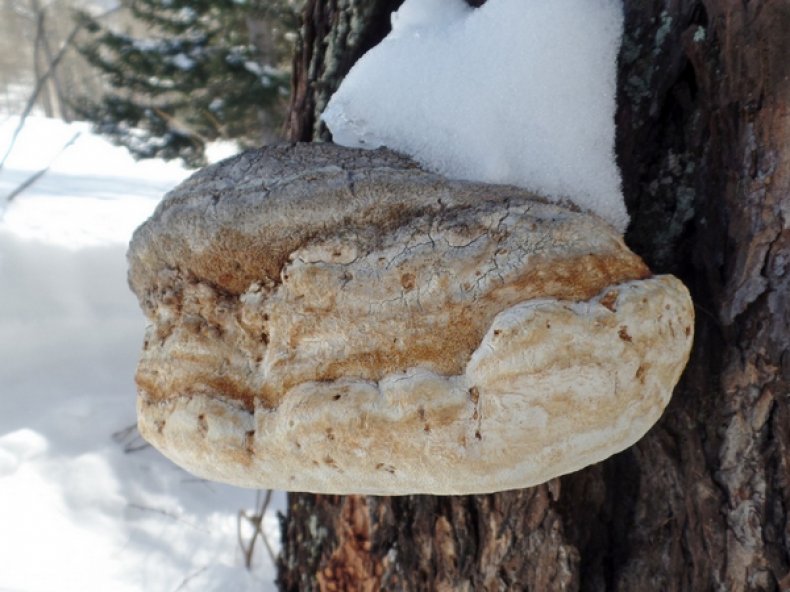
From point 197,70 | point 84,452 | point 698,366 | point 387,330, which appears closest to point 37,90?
point 197,70

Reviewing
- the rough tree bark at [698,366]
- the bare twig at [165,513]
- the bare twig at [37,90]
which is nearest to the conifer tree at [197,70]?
the bare twig at [37,90]

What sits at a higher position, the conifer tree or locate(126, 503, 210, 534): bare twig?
the conifer tree

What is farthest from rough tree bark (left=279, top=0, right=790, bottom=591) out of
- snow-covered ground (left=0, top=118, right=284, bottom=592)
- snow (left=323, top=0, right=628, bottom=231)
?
snow-covered ground (left=0, top=118, right=284, bottom=592)

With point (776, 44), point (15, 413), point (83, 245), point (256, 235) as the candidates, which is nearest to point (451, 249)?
point (256, 235)

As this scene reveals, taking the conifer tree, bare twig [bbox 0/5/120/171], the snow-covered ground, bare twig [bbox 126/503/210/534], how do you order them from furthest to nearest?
the conifer tree, bare twig [bbox 0/5/120/171], bare twig [bbox 126/503/210/534], the snow-covered ground

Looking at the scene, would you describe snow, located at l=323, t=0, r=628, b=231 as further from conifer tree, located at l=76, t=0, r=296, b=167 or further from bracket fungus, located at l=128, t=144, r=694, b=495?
conifer tree, located at l=76, t=0, r=296, b=167

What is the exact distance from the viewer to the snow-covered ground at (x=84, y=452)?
342cm

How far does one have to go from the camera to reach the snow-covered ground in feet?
11.2

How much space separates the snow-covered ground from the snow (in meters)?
3.01

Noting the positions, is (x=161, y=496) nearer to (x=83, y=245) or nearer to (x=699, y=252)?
(x=83, y=245)

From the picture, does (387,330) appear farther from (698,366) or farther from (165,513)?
(165,513)

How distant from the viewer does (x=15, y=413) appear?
4133 millimetres

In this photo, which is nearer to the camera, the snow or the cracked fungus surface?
the cracked fungus surface

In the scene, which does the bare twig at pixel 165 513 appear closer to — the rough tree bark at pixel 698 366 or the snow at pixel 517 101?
the rough tree bark at pixel 698 366
